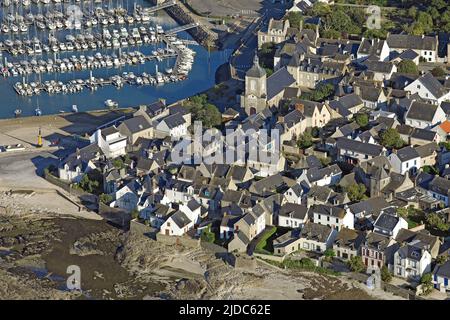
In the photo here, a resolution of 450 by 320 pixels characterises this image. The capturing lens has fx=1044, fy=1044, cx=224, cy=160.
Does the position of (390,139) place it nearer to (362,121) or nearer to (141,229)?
(362,121)

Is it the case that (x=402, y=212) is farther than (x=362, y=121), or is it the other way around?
(x=362, y=121)

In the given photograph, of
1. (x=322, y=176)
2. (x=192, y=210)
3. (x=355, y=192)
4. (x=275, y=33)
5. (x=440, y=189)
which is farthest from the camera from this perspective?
→ (x=275, y=33)

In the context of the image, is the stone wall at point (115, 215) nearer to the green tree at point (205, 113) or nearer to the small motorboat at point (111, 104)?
the green tree at point (205, 113)

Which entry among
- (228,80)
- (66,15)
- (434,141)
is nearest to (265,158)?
(434,141)

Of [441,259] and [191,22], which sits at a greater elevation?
[191,22]

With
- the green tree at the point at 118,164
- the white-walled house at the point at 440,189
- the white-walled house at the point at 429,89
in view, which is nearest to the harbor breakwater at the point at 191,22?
the white-walled house at the point at 429,89

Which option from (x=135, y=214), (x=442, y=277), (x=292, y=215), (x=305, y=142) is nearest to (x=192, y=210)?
(x=135, y=214)

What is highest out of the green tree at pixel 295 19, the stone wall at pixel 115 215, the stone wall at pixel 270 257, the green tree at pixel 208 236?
the green tree at pixel 295 19
